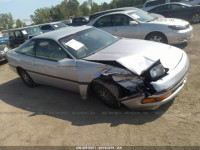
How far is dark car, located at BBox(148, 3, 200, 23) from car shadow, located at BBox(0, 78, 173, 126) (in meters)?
9.85

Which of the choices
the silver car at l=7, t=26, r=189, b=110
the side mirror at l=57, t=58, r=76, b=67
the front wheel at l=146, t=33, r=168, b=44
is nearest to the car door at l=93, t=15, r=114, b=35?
the front wheel at l=146, t=33, r=168, b=44

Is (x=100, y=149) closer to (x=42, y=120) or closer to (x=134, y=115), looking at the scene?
(x=134, y=115)

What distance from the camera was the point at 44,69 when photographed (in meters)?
4.07

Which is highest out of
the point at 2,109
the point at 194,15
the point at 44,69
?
the point at 194,15

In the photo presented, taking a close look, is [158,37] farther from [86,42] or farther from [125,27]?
[86,42]

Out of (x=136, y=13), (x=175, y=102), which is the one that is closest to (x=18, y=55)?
(x=175, y=102)

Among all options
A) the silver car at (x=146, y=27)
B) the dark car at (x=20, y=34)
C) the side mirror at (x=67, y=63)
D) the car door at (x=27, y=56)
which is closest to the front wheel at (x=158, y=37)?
the silver car at (x=146, y=27)

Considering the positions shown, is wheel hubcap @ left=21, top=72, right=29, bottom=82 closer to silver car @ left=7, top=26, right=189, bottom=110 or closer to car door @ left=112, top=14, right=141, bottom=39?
silver car @ left=7, top=26, right=189, bottom=110

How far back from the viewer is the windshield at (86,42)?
3573 millimetres

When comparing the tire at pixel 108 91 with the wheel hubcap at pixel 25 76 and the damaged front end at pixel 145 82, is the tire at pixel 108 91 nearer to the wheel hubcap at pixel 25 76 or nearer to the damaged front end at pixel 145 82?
the damaged front end at pixel 145 82

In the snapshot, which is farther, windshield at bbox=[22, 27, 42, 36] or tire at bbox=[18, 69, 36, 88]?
windshield at bbox=[22, 27, 42, 36]

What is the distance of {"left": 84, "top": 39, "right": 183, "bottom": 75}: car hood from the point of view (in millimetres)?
2908

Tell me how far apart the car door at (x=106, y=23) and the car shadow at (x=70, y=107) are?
3.74 meters

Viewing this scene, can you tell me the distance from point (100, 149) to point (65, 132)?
779mm
